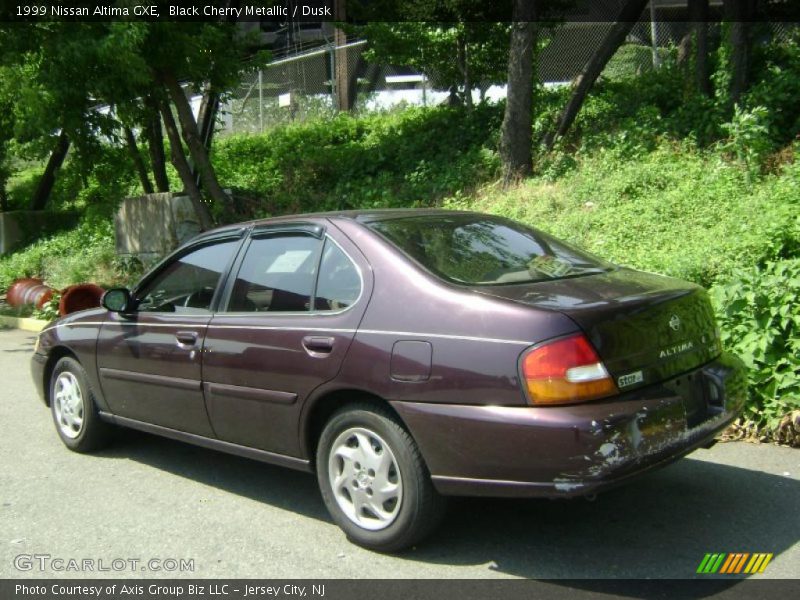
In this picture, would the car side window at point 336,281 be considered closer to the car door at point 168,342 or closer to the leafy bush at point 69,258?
the car door at point 168,342

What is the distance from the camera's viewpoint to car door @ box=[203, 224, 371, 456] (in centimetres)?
432

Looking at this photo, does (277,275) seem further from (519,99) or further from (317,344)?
(519,99)

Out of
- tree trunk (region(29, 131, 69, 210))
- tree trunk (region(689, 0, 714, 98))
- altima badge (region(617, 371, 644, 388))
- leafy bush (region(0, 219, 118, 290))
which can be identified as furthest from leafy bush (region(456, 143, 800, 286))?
tree trunk (region(29, 131, 69, 210))

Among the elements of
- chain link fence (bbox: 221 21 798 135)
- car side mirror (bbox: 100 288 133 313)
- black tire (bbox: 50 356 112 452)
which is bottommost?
black tire (bbox: 50 356 112 452)

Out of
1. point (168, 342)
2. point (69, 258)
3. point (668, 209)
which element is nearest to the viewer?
point (168, 342)

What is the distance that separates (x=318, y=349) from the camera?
4293 mm

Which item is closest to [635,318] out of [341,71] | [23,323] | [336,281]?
[336,281]

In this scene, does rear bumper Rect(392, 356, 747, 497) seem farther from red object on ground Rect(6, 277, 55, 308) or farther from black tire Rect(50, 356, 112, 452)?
red object on ground Rect(6, 277, 55, 308)

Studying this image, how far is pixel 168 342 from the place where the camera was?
517 cm

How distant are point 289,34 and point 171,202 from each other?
1153cm

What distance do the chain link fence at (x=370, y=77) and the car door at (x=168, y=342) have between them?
10674mm

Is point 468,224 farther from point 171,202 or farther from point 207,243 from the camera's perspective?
point 171,202

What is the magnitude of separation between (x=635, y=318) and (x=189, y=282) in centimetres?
284

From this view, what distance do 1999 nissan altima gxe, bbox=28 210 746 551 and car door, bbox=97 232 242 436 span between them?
0.6 inches
